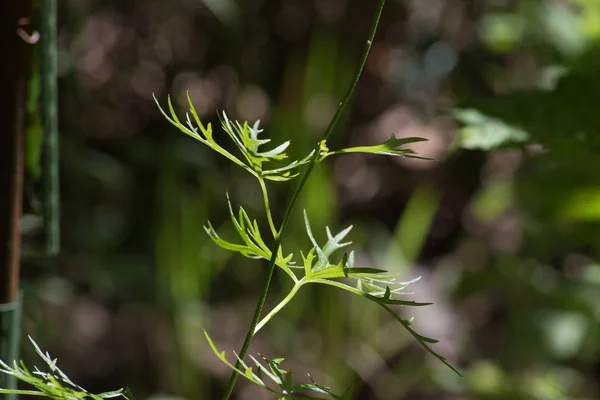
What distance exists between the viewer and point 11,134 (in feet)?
1.20

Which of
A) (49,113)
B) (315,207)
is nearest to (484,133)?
(49,113)

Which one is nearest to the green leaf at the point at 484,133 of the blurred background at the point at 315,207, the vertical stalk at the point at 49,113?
the vertical stalk at the point at 49,113

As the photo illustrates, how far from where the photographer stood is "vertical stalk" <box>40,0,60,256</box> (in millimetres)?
376

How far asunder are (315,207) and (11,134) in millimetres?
1250

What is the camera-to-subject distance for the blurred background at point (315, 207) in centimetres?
139

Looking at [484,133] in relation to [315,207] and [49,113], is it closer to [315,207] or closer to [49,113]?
[49,113]

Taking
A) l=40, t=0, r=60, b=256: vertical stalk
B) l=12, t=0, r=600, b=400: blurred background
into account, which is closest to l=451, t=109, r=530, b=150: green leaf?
l=40, t=0, r=60, b=256: vertical stalk

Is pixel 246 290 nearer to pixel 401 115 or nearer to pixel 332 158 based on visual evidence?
pixel 332 158

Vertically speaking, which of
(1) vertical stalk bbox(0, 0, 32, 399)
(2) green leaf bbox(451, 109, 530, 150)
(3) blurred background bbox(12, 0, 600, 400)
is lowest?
(3) blurred background bbox(12, 0, 600, 400)

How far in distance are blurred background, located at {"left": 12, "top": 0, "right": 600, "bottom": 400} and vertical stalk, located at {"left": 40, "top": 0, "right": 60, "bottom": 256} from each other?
0.64m

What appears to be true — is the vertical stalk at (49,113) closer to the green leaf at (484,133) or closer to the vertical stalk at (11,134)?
the vertical stalk at (11,134)

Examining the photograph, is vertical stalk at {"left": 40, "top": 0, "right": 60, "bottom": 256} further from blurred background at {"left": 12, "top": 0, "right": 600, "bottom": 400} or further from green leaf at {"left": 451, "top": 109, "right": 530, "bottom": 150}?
blurred background at {"left": 12, "top": 0, "right": 600, "bottom": 400}

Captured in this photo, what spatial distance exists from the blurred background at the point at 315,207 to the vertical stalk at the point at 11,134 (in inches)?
26.7

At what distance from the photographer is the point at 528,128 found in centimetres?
54
